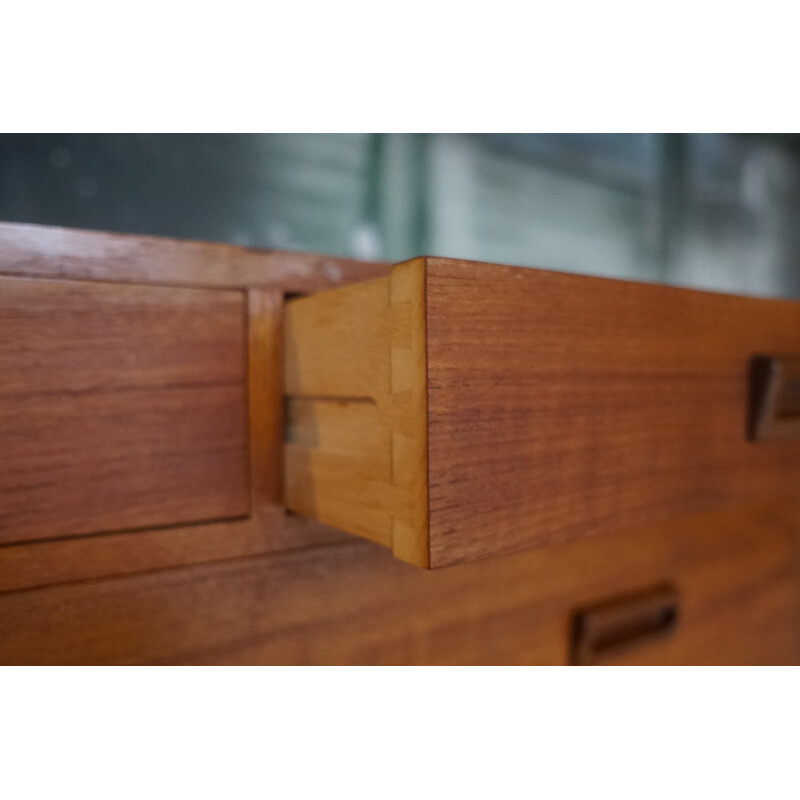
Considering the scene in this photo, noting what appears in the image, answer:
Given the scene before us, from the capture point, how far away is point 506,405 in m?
0.36

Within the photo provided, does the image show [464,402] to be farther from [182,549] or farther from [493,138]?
[493,138]

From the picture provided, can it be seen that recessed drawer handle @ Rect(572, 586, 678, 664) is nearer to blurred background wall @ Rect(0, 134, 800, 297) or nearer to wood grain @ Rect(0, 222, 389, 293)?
wood grain @ Rect(0, 222, 389, 293)

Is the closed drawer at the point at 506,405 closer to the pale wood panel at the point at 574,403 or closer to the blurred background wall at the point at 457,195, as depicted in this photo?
the pale wood panel at the point at 574,403

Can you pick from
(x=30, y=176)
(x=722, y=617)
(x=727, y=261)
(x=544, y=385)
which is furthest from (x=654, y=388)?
(x=727, y=261)

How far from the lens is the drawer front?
0.41 meters

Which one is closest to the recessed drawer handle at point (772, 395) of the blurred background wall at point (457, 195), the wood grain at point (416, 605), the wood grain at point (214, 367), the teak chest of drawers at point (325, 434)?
the teak chest of drawers at point (325, 434)

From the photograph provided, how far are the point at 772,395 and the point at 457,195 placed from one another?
1.90 ft

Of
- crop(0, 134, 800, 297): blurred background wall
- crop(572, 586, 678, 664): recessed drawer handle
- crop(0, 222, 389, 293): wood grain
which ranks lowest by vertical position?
crop(572, 586, 678, 664): recessed drawer handle

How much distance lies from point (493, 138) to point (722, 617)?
76 cm

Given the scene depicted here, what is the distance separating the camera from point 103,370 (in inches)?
17.0

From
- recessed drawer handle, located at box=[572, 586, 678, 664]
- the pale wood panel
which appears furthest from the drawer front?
recessed drawer handle, located at box=[572, 586, 678, 664]

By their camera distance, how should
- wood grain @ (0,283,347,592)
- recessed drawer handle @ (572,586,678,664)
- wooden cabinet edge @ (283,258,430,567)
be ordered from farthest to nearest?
1. recessed drawer handle @ (572,586,678,664)
2. wood grain @ (0,283,347,592)
3. wooden cabinet edge @ (283,258,430,567)

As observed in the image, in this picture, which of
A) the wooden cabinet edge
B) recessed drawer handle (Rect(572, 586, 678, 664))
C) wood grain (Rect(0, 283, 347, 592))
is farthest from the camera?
recessed drawer handle (Rect(572, 586, 678, 664))

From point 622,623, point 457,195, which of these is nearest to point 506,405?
point 622,623
